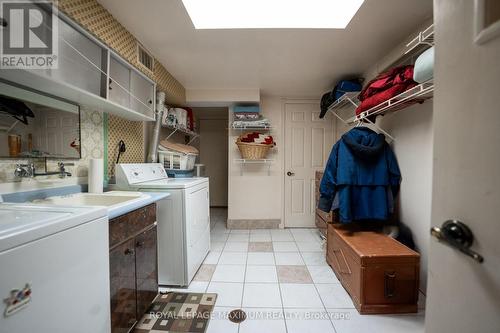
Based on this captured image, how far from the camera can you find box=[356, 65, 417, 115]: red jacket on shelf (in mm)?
1471

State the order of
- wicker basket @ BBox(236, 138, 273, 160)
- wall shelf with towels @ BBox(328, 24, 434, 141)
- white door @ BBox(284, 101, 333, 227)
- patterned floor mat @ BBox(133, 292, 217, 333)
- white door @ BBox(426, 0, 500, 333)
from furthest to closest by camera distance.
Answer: white door @ BBox(284, 101, 333, 227), wicker basket @ BBox(236, 138, 273, 160), patterned floor mat @ BBox(133, 292, 217, 333), wall shelf with towels @ BBox(328, 24, 434, 141), white door @ BBox(426, 0, 500, 333)

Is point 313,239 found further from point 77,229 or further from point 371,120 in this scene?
point 77,229

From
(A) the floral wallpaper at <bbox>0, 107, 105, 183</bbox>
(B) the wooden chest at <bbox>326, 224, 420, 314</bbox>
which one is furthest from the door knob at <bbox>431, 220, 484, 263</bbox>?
(A) the floral wallpaper at <bbox>0, 107, 105, 183</bbox>

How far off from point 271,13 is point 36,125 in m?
1.76

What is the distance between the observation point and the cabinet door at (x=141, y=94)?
1738 millimetres

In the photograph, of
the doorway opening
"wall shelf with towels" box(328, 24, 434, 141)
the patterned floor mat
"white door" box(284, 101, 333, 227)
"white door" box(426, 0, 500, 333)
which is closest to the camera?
"white door" box(426, 0, 500, 333)

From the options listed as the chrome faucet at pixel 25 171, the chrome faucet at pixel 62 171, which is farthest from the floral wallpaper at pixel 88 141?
the chrome faucet at pixel 25 171

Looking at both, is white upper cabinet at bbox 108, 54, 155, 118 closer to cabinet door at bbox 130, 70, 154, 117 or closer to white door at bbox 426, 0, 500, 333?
cabinet door at bbox 130, 70, 154, 117

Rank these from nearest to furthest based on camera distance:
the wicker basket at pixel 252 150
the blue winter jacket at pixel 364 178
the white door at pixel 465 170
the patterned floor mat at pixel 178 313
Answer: the white door at pixel 465 170
the patterned floor mat at pixel 178 313
the blue winter jacket at pixel 364 178
the wicker basket at pixel 252 150

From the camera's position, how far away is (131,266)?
1221 millimetres

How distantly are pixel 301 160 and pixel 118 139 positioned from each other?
2577 mm

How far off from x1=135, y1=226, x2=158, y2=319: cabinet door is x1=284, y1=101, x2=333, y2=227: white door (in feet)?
7.61

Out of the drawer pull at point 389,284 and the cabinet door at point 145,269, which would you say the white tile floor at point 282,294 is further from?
the cabinet door at point 145,269

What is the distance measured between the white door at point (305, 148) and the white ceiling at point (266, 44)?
63 centimetres
